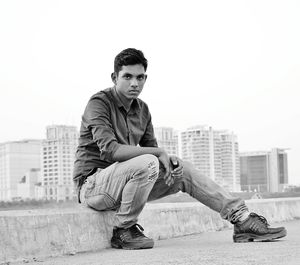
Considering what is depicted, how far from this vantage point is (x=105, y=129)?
12.1ft

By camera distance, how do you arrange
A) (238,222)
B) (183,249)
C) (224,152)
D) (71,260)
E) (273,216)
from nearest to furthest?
1. (71,260)
2. (183,249)
3. (238,222)
4. (273,216)
5. (224,152)

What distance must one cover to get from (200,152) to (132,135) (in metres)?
177

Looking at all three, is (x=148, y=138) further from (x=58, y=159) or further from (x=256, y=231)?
(x=58, y=159)

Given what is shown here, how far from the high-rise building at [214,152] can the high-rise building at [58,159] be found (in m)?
34.7

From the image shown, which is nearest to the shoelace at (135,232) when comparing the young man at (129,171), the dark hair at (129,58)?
the young man at (129,171)

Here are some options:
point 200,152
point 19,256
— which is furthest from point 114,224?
point 200,152

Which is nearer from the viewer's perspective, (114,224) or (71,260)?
(71,260)

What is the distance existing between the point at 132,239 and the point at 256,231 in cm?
79

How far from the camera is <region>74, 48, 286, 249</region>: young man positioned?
11.9 ft

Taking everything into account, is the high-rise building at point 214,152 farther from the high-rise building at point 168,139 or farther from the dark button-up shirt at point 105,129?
the dark button-up shirt at point 105,129

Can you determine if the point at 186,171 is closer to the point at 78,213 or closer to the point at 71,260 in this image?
the point at 78,213

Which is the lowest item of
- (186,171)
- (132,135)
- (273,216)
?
(273,216)

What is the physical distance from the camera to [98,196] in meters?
3.79

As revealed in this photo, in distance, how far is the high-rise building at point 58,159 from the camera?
16775 cm
